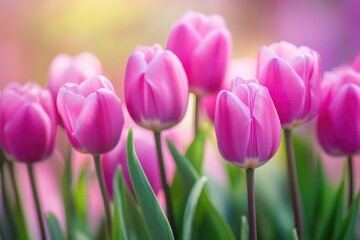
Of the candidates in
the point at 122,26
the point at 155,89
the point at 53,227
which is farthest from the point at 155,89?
the point at 122,26

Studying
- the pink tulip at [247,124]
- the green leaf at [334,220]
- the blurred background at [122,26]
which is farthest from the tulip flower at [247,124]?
the blurred background at [122,26]

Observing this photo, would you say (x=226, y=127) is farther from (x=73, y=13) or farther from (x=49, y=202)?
(x=73, y=13)

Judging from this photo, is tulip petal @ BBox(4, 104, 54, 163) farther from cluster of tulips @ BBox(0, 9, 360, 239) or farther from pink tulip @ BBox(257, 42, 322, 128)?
pink tulip @ BBox(257, 42, 322, 128)

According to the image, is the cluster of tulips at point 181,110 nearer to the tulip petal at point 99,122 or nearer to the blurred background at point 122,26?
the tulip petal at point 99,122

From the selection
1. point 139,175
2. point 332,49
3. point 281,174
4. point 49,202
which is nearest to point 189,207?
point 139,175

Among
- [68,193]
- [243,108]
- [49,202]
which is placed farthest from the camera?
[49,202]

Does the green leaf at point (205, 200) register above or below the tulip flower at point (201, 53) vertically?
below
